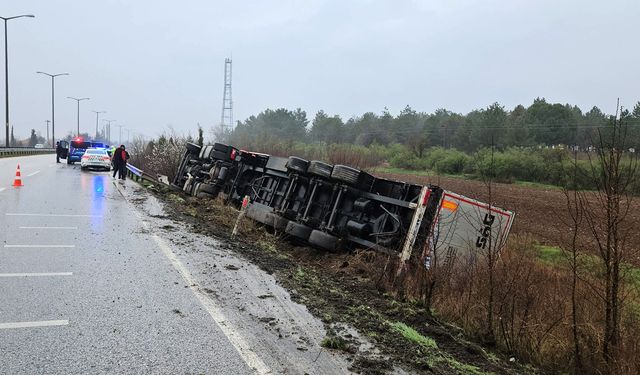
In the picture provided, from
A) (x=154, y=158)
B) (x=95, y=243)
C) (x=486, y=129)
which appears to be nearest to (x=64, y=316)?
(x=95, y=243)

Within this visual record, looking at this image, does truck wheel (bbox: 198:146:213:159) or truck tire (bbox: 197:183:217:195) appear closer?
truck tire (bbox: 197:183:217:195)

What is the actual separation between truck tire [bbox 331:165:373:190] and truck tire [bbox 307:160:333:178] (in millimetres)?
214

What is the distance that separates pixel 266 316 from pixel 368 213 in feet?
17.0

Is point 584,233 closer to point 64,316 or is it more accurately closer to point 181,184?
point 181,184

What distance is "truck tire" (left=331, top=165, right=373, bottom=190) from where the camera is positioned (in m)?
10.0

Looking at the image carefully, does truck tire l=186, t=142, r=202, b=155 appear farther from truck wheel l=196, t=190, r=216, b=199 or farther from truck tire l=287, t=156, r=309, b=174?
truck tire l=287, t=156, r=309, b=174

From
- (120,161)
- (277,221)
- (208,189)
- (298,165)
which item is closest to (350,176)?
(298,165)

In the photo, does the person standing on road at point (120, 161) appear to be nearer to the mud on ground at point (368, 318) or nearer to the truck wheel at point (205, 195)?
the truck wheel at point (205, 195)

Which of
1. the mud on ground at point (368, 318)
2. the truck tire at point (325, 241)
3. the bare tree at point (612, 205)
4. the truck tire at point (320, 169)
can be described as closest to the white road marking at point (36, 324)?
the mud on ground at point (368, 318)

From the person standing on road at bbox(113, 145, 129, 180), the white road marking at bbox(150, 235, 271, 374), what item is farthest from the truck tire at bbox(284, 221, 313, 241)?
the person standing on road at bbox(113, 145, 129, 180)

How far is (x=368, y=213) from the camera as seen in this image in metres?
9.85

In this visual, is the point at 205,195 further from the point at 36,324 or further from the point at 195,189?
the point at 36,324

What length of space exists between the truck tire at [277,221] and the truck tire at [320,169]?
1.19 m

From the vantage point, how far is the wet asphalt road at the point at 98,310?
3789mm
